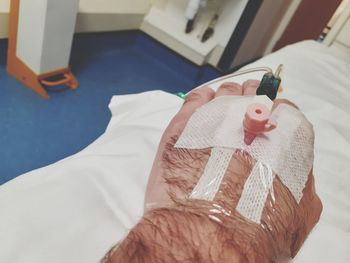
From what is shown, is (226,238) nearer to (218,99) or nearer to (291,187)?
(291,187)

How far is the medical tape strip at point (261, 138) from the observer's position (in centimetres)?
52

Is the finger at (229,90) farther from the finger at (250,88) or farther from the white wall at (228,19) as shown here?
the white wall at (228,19)

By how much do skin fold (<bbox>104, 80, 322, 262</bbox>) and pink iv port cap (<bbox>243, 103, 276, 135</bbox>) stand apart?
0.14 feet

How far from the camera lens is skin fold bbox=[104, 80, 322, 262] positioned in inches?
16.3

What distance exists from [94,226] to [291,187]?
32cm

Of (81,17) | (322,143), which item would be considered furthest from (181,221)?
(81,17)

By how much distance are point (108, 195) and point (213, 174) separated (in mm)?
188

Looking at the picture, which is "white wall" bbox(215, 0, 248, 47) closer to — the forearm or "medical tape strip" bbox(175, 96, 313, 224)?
"medical tape strip" bbox(175, 96, 313, 224)

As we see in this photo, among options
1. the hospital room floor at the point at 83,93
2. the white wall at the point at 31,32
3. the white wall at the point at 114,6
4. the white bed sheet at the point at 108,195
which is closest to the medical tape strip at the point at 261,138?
the white bed sheet at the point at 108,195

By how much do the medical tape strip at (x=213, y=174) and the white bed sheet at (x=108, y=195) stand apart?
126 millimetres

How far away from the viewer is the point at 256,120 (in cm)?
48

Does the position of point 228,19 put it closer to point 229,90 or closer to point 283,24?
point 283,24

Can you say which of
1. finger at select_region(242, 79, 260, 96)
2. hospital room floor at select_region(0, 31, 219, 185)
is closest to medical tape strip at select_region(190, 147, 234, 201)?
finger at select_region(242, 79, 260, 96)

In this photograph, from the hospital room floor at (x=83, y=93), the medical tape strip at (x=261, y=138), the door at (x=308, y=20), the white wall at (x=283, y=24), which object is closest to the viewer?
the medical tape strip at (x=261, y=138)
